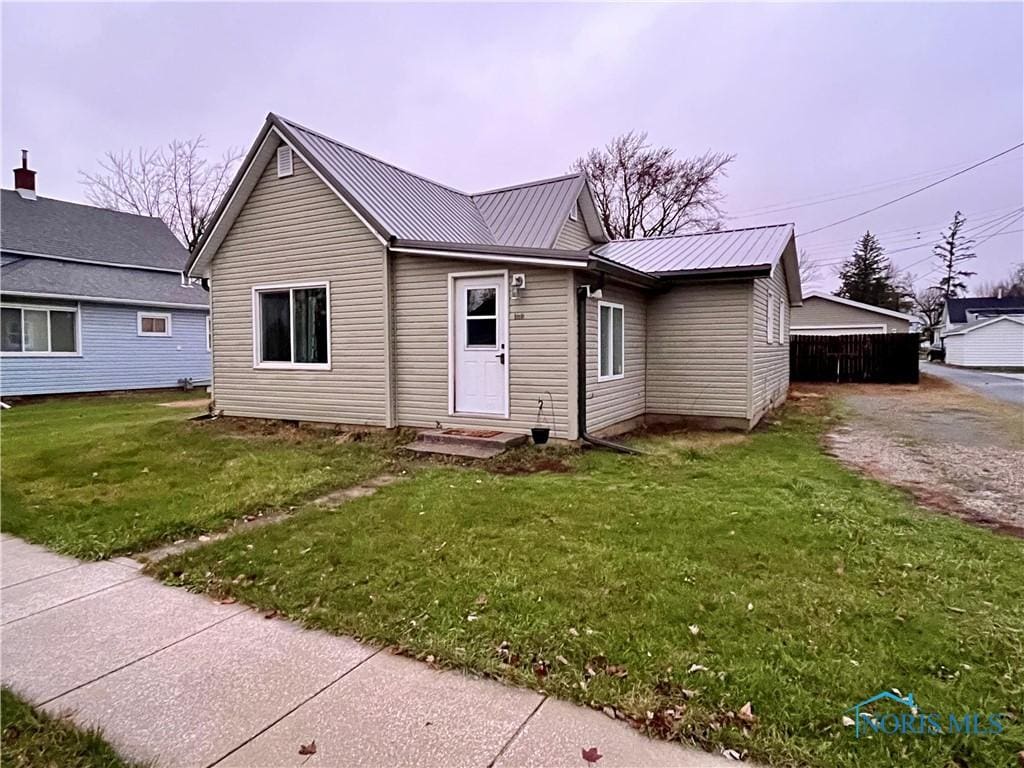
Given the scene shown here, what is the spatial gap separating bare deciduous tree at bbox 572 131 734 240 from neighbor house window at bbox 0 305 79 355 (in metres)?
22.0

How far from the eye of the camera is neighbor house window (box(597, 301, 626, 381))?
9000 mm

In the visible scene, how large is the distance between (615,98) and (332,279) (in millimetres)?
18937

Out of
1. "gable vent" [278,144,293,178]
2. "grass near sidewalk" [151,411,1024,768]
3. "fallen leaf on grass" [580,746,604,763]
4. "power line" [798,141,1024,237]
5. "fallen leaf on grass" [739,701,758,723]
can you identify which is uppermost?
"power line" [798,141,1024,237]

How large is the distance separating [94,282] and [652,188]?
23.6 m

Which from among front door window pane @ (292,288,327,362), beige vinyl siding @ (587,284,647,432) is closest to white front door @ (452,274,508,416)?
beige vinyl siding @ (587,284,647,432)

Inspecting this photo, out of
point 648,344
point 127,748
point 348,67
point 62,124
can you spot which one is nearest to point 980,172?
point 648,344

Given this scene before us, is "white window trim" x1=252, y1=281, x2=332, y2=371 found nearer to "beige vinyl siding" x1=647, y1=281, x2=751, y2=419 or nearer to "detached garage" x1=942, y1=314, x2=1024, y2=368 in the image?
"beige vinyl siding" x1=647, y1=281, x2=751, y2=419

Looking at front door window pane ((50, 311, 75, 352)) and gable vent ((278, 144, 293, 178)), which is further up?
gable vent ((278, 144, 293, 178))

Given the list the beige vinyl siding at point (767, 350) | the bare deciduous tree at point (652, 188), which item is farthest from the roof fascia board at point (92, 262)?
the bare deciduous tree at point (652, 188)

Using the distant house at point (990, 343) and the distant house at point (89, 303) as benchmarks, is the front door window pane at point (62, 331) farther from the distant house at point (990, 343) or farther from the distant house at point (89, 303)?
the distant house at point (990, 343)

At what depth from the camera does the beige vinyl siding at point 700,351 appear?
1029cm

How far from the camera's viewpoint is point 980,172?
1855 cm

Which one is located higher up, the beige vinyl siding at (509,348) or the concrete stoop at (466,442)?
the beige vinyl siding at (509,348)

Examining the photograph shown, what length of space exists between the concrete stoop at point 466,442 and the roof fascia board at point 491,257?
248 cm
